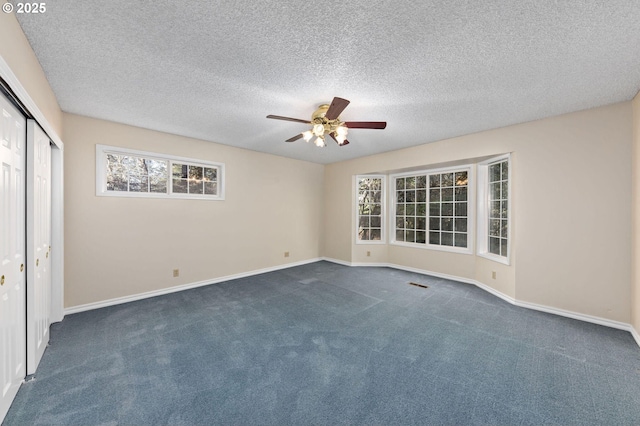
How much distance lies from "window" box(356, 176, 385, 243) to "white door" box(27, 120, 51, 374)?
Answer: 16.8 ft

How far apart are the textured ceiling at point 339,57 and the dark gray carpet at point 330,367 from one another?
2.60m

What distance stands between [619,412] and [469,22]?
111 inches

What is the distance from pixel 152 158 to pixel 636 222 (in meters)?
6.37

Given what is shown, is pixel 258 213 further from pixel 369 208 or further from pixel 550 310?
pixel 550 310

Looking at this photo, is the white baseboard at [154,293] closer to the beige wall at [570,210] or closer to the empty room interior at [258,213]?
the empty room interior at [258,213]

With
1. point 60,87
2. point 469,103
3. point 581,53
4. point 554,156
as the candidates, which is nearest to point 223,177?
point 60,87

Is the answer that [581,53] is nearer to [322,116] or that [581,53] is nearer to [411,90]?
[411,90]

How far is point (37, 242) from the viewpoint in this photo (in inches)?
89.1

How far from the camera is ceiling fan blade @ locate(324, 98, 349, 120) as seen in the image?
7.29ft

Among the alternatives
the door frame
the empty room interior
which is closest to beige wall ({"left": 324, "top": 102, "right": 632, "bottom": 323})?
the empty room interior

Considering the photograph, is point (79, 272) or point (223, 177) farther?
point (223, 177)

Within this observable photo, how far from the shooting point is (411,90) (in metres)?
2.61

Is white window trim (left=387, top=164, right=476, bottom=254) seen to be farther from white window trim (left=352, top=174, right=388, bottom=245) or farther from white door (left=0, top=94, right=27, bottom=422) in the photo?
white door (left=0, top=94, right=27, bottom=422)

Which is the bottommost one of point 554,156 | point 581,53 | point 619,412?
point 619,412
